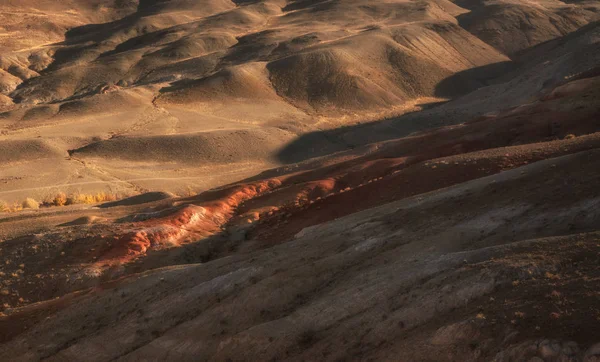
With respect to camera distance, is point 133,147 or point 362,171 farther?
point 133,147

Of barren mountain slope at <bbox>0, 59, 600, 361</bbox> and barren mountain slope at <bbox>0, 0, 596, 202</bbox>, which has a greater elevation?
barren mountain slope at <bbox>0, 59, 600, 361</bbox>

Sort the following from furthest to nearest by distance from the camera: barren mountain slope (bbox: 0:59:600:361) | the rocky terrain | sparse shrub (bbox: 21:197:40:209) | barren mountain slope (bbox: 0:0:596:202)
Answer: barren mountain slope (bbox: 0:0:596:202) → sparse shrub (bbox: 21:197:40:209) → the rocky terrain → barren mountain slope (bbox: 0:59:600:361)

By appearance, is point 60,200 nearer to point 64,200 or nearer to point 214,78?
point 64,200

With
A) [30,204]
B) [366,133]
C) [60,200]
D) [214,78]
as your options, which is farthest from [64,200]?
[214,78]

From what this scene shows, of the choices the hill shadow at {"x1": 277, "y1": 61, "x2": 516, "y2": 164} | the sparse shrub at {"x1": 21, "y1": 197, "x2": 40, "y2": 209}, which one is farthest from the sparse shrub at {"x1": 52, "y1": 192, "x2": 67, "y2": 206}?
the hill shadow at {"x1": 277, "y1": 61, "x2": 516, "y2": 164}

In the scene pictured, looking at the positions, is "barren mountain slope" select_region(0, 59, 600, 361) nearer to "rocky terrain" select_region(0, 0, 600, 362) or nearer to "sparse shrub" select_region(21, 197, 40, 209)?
"rocky terrain" select_region(0, 0, 600, 362)

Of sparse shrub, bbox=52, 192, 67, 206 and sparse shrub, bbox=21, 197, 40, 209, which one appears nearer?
sparse shrub, bbox=21, 197, 40, 209

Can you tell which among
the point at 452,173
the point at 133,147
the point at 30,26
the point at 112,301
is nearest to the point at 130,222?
the point at 112,301

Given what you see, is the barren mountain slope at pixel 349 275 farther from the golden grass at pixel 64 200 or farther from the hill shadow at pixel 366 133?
the hill shadow at pixel 366 133

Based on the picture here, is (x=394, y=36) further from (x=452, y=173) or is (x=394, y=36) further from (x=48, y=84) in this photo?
(x=452, y=173)
